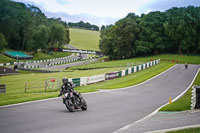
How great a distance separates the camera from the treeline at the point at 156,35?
306 feet

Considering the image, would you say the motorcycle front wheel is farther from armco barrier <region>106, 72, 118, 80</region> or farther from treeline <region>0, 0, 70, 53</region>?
treeline <region>0, 0, 70, 53</region>

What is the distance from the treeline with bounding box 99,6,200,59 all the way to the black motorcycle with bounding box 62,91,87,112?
79.8 m

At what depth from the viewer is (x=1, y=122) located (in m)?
10.9

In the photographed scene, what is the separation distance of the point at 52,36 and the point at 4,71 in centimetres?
7301

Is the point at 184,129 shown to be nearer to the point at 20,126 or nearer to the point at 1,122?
the point at 20,126

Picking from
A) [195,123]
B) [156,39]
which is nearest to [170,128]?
[195,123]

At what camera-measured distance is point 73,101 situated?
14.4m

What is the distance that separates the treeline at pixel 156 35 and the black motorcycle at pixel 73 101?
79758 millimetres

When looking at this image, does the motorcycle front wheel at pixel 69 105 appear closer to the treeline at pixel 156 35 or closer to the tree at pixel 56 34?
the treeline at pixel 156 35

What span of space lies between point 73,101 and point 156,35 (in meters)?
85.2

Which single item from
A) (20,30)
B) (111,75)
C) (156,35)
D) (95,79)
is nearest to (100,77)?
(95,79)

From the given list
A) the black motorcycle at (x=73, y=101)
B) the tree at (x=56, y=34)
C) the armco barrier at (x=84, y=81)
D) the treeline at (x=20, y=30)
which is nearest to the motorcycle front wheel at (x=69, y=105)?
the black motorcycle at (x=73, y=101)

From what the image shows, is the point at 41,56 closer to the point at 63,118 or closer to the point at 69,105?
the point at 69,105

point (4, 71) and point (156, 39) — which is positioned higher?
point (156, 39)
